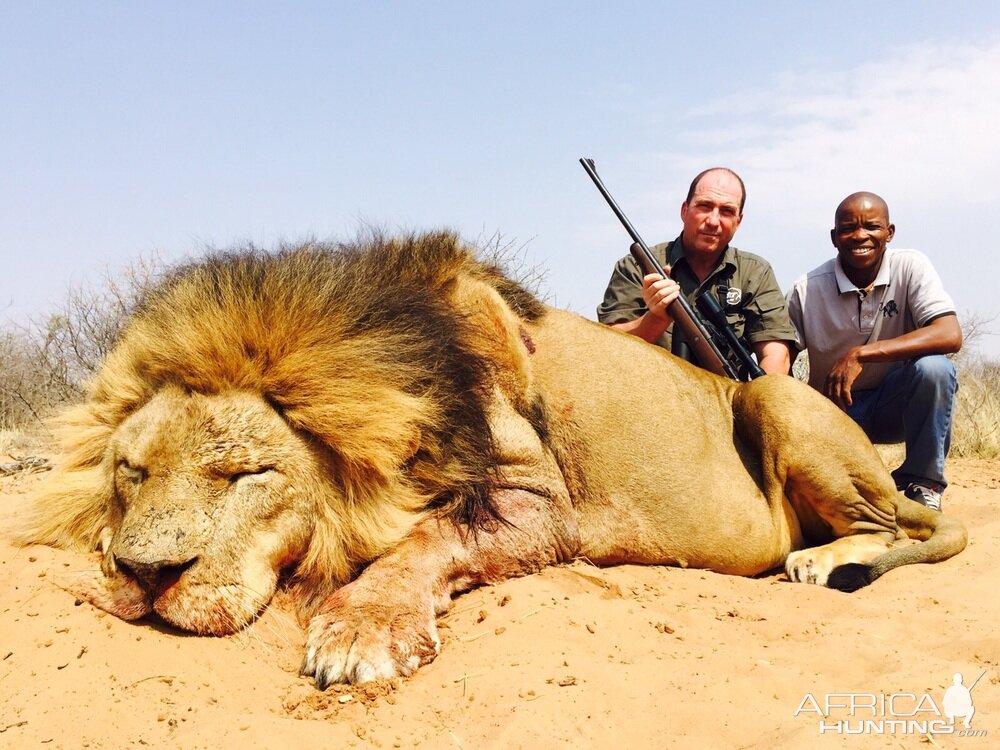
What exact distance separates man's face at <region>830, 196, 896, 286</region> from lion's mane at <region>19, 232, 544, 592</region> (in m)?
3.61

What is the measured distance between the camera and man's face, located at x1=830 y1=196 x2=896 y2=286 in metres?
6.24

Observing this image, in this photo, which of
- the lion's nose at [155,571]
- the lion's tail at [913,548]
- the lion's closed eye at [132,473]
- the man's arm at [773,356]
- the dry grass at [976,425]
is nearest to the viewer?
the lion's nose at [155,571]

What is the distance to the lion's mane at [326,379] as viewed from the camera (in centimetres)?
325

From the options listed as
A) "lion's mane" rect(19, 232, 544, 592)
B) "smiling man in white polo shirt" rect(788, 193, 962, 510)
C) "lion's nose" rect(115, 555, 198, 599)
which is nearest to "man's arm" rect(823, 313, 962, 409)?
"smiling man in white polo shirt" rect(788, 193, 962, 510)

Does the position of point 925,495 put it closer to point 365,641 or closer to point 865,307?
point 865,307

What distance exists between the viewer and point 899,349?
5.83 m

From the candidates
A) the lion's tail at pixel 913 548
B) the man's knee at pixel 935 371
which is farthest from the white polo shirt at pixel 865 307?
the lion's tail at pixel 913 548

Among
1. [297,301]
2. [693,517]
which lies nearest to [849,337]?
[693,517]

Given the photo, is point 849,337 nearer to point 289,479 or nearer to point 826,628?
point 826,628

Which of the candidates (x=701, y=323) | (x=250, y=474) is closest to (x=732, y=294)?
(x=701, y=323)

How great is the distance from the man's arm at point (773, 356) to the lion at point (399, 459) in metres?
1.25

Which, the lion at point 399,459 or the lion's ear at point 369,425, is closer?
the lion at point 399,459

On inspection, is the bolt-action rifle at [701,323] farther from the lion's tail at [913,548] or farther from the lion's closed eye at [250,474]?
the lion's closed eye at [250,474]

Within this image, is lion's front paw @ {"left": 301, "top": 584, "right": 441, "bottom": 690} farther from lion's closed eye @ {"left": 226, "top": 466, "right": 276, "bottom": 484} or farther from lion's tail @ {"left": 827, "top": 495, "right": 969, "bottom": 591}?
lion's tail @ {"left": 827, "top": 495, "right": 969, "bottom": 591}
